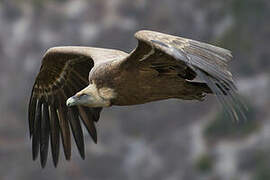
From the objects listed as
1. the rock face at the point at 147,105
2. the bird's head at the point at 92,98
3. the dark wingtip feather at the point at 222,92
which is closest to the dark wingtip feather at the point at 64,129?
the bird's head at the point at 92,98

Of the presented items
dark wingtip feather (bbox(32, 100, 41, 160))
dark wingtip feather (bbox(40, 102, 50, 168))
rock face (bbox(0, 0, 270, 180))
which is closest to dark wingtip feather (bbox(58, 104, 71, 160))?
dark wingtip feather (bbox(40, 102, 50, 168))

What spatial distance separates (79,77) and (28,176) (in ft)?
59.4

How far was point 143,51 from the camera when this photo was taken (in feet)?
31.1

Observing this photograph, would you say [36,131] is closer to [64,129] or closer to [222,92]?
[64,129]

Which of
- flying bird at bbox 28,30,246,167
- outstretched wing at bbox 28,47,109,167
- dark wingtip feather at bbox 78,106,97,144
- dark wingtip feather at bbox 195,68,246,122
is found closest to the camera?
dark wingtip feather at bbox 195,68,246,122

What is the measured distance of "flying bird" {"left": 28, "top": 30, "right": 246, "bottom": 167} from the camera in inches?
350

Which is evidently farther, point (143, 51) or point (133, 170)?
point (133, 170)

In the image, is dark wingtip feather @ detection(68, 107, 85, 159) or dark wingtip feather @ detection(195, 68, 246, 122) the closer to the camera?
dark wingtip feather @ detection(195, 68, 246, 122)

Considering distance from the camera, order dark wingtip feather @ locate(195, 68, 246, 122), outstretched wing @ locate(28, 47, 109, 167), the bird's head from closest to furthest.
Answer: dark wingtip feather @ locate(195, 68, 246, 122) → the bird's head → outstretched wing @ locate(28, 47, 109, 167)

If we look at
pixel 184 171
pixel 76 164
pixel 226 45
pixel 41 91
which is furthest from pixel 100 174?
pixel 41 91

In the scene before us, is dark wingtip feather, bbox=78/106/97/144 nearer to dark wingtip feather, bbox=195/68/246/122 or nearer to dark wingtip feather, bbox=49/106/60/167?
dark wingtip feather, bbox=49/106/60/167

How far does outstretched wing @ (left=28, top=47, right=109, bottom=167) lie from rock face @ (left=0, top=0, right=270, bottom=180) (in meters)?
16.9

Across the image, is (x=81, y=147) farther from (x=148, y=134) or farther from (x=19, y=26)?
(x=19, y=26)

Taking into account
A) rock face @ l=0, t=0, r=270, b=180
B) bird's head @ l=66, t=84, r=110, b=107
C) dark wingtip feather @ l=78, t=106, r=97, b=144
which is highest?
bird's head @ l=66, t=84, r=110, b=107
